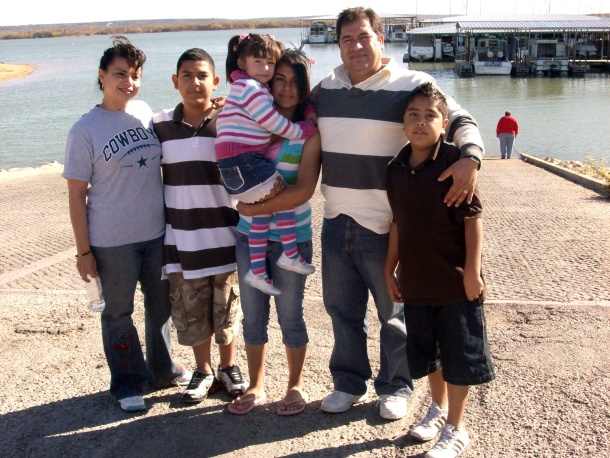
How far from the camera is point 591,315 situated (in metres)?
5.13

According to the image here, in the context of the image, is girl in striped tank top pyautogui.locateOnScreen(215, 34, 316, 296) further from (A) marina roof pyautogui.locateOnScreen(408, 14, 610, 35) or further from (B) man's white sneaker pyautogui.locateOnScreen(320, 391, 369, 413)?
(A) marina roof pyautogui.locateOnScreen(408, 14, 610, 35)

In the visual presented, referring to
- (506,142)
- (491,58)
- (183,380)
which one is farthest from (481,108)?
(183,380)

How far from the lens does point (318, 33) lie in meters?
117

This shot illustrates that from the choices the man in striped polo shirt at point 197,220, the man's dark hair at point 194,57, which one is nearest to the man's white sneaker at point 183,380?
the man in striped polo shirt at point 197,220

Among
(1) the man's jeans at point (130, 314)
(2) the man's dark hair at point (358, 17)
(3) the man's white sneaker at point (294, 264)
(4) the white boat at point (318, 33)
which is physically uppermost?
(4) the white boat at point (318, 33)

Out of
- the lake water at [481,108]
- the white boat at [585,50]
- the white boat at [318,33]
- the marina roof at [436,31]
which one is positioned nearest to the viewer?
the lake water at [481,108]

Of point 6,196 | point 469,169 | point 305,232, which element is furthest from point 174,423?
point 6,196

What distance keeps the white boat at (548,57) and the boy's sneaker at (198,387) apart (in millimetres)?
58651

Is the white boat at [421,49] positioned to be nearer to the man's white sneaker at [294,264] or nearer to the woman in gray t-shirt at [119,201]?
the woman in gray t-shirt at [119,201]

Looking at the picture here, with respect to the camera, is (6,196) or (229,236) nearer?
(229,236)

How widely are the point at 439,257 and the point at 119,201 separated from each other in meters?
1.80

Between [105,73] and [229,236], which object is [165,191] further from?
[105,73]

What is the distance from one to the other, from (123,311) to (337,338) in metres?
1.26

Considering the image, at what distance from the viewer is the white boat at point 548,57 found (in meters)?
57.7
